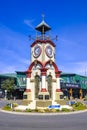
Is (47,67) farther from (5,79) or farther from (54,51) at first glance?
(5,79)

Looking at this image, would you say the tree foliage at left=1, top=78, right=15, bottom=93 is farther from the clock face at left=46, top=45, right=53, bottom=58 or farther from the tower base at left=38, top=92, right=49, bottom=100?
the tower base at left=38, top=92, right=49, bottom=100

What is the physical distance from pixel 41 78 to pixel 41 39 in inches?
310

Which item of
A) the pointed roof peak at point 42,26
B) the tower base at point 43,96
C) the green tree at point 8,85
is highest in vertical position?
the pointed roof peak at point 42,26

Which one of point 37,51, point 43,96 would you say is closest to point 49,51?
point 37,51

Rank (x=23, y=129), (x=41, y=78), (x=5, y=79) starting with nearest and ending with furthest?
(x=23, y=129), (x=41, y=78), (x=5, y=79)

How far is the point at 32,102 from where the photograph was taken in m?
41.9

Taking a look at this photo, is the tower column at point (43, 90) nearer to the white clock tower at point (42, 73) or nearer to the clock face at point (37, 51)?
the white clock tower at point (42, 73)

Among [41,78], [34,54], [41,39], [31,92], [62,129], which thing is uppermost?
[41,39]

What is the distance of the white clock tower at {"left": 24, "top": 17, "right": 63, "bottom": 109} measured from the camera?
41.7 metres

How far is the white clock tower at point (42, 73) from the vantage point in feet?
137

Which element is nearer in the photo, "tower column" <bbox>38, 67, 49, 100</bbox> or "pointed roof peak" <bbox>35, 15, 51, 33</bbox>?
"tower column" <bbox>38, 67, 49, 100</bbox>

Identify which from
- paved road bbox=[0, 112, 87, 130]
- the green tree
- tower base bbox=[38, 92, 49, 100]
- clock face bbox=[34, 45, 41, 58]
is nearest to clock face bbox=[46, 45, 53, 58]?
clock face bbox=[34, 45, 41, 58]

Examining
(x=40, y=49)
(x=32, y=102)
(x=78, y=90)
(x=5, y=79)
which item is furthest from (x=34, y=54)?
(x=78, y=90)

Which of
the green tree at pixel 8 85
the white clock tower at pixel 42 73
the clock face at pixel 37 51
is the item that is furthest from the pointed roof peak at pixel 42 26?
the green tree at pixel 8 85
